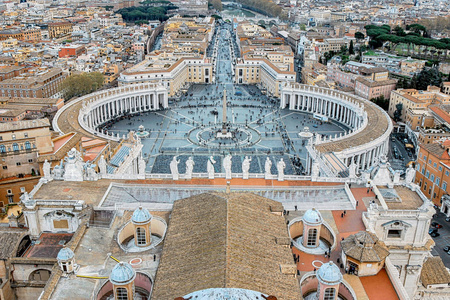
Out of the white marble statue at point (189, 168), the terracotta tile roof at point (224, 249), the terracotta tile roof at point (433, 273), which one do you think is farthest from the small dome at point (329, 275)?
the white marble statue at point (189, 168)

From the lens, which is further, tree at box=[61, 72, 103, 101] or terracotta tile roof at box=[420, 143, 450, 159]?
tree at box=[61, 72, 103, 101]

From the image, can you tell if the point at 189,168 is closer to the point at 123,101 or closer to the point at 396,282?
the point at 396,282

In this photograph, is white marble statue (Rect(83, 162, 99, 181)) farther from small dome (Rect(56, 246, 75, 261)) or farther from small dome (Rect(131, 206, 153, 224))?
small dome (Rect(56, 246, 75, 261))

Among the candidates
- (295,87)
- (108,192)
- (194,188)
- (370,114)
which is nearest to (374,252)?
(194,188)

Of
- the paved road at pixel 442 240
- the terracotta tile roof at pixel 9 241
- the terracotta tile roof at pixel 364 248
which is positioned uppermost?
the terracotta tile roof at pixel 364 248

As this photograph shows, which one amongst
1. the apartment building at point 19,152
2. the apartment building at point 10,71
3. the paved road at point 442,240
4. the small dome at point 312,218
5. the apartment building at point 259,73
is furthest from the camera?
the apartment building at point 259,73

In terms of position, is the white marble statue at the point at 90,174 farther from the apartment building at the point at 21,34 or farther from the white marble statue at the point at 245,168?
the apartment building at the point at 21,34

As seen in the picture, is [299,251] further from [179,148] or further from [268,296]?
[179,148]

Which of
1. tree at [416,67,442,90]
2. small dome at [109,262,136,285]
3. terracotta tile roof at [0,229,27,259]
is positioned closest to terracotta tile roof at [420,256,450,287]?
small dome at [109,262,136,285]
